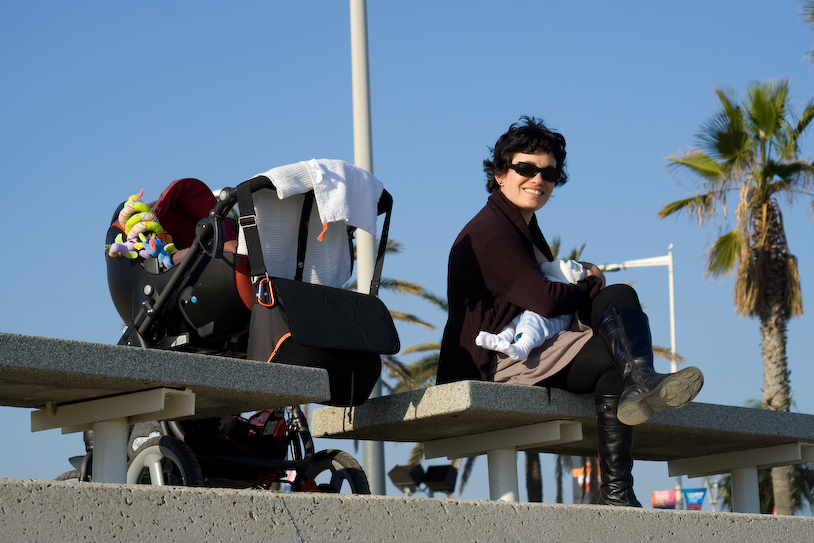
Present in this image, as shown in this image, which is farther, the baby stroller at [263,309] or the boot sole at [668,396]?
the baby stroller at [263,309]

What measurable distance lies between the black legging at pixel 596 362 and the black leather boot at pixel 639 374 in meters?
0.07

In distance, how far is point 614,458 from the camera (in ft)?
12.3

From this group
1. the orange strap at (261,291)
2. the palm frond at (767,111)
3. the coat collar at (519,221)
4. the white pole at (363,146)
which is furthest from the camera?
the palm frond at (767,111)

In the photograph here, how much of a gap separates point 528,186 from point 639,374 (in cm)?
122

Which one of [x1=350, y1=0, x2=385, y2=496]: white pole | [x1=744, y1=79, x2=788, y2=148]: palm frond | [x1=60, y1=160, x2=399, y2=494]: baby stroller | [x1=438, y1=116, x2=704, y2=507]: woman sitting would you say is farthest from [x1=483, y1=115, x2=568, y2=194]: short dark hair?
[x1=744, y1=79, x2=788, y2=148]: palm frond

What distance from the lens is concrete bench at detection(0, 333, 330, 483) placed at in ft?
9.17

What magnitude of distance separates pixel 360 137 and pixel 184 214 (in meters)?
2.27

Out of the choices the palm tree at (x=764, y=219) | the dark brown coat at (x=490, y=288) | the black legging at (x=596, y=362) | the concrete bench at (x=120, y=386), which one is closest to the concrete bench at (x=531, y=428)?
the black legging at (x=596, y=362)

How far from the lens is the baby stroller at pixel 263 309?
3.78 m

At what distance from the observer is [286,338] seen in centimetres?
365

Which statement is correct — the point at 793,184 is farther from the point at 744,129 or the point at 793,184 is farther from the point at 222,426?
the point at 222,426

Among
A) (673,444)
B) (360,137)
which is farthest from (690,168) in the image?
(673,444)

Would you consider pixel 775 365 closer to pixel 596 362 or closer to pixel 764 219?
pixel 764 219

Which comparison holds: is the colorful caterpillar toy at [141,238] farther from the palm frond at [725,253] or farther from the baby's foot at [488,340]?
the palm frond at [725,253]
